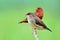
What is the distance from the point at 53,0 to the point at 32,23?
267 mm

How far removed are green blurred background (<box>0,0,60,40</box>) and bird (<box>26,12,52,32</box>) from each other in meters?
0.03

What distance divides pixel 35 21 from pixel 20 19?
0.13 metres

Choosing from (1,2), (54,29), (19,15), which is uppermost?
(1,2)

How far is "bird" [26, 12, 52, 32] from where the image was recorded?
5.00ft

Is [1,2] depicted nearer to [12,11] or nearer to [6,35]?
[12,11]

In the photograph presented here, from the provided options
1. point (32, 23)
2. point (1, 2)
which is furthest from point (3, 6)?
point (32, 23)

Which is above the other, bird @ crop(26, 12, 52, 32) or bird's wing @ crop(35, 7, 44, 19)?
bird's wing @ crop(35, 7, 44, 19)

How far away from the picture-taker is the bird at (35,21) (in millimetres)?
1525

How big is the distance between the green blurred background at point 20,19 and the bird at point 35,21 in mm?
28

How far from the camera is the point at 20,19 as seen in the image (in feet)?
5.08

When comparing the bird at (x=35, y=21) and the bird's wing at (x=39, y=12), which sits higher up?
the bird's wing at (x=39, y=12)

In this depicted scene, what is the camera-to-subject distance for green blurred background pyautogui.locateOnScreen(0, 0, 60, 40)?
154 centimetres

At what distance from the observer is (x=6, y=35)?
5.03ft

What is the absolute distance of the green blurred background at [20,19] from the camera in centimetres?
154
